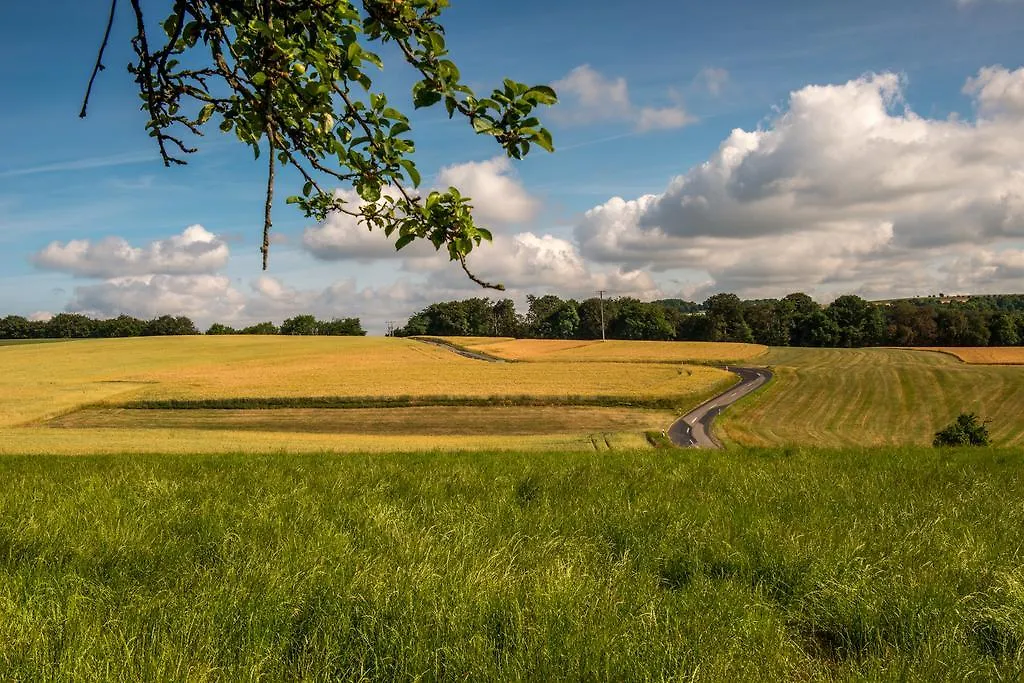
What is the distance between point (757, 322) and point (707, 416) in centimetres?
10097

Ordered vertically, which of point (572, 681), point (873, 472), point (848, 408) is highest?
point (572, 681)

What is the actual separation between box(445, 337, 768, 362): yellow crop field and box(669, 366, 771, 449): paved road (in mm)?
11624

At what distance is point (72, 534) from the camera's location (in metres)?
5.08

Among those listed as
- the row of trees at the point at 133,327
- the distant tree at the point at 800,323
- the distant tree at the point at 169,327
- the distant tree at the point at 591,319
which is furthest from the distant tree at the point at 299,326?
the distant tree at the point at 800,323

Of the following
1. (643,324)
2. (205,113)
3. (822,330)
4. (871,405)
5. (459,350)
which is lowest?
(871,405)

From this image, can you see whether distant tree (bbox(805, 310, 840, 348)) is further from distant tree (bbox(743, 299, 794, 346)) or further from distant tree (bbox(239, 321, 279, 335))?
distant tree (bbox(239, 321, 279, 335))

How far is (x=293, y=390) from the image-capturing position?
5353 cm

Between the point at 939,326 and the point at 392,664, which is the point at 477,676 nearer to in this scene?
the point at 392,664

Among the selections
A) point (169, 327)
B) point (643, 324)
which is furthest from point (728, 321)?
point (169, 327)

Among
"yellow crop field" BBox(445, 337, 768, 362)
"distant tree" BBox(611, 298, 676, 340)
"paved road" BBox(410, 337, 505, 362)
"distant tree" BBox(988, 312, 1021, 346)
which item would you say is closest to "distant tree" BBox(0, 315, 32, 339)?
"paved road" BBox(410, 337, 505, 362)

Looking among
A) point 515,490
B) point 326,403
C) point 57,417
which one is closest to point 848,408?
point 326,403

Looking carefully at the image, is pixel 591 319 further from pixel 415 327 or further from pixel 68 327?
pixel 68 327

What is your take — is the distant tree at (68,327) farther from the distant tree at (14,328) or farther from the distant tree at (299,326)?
the distant tree at (299,326)

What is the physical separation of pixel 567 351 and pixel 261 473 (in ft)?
296
